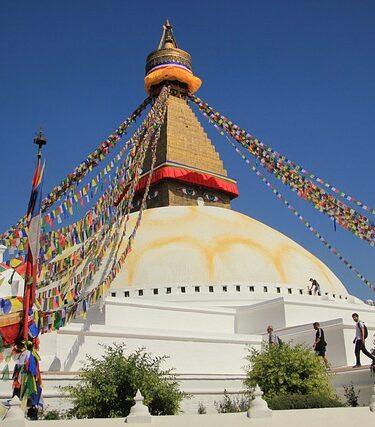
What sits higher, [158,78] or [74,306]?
[158,78]

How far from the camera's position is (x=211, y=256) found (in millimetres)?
19438

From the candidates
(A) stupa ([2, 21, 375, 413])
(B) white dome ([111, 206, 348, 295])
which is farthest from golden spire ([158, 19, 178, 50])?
(B) white dome ([111, 206, 348, 295])

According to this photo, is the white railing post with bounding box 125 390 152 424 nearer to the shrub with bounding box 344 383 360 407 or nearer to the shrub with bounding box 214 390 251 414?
the shrub with bounding box 214 390 251 414

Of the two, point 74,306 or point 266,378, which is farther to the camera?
point 74,306

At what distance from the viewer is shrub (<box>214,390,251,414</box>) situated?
36.8 ft

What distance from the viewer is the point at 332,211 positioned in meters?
17.2

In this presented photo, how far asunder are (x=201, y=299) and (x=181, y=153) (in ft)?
33.1

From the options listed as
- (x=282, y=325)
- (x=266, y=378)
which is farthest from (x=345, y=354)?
(x=266, y=378)

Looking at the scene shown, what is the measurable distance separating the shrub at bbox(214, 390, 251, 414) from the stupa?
0.65ft

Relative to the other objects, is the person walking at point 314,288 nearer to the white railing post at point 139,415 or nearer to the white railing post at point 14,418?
the white railing post at point 139,415

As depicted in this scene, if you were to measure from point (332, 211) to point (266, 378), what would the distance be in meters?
7.86

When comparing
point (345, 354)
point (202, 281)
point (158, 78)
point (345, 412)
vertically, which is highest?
point (158, 78)

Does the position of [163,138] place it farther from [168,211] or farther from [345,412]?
[345,412]

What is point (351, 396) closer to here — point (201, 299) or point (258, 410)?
point (258, 410)
